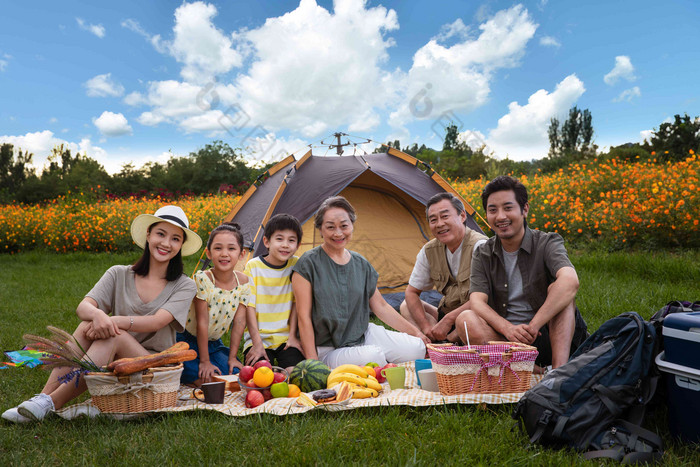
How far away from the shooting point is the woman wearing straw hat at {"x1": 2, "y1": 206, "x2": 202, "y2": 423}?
2.54 m

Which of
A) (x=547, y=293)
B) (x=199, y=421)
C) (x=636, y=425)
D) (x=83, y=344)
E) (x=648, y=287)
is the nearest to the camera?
(x=636, y=425)

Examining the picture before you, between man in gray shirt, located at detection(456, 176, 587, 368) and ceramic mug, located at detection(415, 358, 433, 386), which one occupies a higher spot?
man in gray shirt, located at detection(456, 176, 587, 368)

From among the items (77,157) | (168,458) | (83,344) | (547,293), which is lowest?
(168,458)

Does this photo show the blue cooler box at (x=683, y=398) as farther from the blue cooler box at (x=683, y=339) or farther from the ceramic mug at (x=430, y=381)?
the ceramic mug at (x=430, y=381)

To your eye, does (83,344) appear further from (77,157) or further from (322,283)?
(77,157)

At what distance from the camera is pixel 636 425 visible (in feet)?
6.45

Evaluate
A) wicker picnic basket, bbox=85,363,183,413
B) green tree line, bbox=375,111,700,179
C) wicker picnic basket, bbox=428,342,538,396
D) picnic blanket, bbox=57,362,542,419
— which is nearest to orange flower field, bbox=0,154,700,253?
green tree line, bbox=375,111,700,179

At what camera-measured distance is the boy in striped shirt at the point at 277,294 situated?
10.9ft

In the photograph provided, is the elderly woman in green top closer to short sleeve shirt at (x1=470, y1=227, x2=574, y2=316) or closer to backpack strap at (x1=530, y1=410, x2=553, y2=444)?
short sleeve shirt at (x1=470, y1=227, x2=574, y2=316)

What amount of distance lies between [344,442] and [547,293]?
165 cm

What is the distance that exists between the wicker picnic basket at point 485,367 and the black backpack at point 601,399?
33cm

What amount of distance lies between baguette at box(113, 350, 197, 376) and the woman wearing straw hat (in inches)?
10.2

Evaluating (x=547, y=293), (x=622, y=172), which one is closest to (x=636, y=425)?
(x=547, y=293)

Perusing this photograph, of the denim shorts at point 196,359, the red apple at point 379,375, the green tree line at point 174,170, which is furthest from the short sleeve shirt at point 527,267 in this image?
the green tree line at point 174,170
